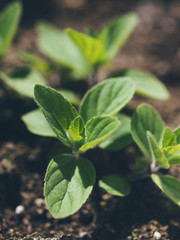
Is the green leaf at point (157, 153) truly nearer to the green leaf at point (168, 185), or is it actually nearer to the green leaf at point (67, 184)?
the green leaf at point (168, 185)

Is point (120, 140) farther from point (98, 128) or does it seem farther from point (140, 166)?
point (98, 128)

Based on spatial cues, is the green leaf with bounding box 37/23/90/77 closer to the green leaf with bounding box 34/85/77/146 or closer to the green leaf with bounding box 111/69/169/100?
the green leaf with bounding box 111/69/169/100

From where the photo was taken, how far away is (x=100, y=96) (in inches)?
67.1

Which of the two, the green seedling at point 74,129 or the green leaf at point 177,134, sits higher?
the green seedling at point 74,129

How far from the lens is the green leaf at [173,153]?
1.49 metres

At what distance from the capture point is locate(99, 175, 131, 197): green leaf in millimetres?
1608

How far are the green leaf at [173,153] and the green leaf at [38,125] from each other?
0.61 metres

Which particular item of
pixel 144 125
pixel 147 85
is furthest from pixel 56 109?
pixel 147 85

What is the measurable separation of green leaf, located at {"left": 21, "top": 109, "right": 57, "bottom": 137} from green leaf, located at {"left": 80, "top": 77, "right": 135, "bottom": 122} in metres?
0.22

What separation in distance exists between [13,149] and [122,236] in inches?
36.4

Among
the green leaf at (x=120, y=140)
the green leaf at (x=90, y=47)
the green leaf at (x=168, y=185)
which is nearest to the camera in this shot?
the green leaf at (x=168, y=185)

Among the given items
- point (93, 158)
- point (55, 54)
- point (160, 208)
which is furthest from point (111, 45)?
point (160, 208)

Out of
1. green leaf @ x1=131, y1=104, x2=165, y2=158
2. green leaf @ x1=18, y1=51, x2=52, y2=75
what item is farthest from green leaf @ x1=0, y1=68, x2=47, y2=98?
green leaf @ x1=131, y1=104, x2=165, y2=158

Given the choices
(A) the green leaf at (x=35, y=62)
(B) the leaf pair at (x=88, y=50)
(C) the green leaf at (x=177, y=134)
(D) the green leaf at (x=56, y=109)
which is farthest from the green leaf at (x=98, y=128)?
(A) the green leaf at (x=35, y=62)
